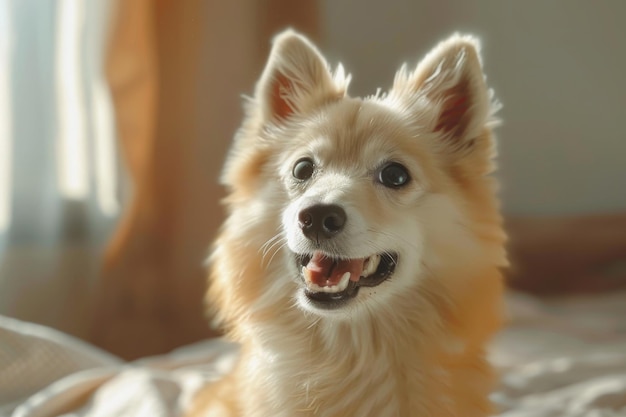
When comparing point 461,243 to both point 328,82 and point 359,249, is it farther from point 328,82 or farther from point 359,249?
point 328,82

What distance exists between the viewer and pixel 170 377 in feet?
5.66

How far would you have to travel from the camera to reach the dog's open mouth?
1.08 metres

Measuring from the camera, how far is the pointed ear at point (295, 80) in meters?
1.32

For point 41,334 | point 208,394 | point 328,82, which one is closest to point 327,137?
point 328,82

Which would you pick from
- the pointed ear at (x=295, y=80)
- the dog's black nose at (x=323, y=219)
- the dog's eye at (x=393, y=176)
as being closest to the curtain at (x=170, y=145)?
the pointed ear at (x=295, y=80)

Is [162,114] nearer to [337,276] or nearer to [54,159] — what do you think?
[54,159]

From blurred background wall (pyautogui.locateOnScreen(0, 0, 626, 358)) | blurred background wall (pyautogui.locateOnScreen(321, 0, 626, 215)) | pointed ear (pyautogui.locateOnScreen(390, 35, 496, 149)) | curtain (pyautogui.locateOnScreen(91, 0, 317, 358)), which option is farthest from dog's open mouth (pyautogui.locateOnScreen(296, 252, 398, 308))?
blurred background wall (pyautogui.locateOnScreen(321, 0, 626, 215))

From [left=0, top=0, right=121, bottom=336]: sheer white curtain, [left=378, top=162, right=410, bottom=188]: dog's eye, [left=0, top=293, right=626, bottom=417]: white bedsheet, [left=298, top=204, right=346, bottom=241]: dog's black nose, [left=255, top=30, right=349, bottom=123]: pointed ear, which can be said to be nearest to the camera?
[left=298, top=204, right=346, bottom=241]: dog's black nose

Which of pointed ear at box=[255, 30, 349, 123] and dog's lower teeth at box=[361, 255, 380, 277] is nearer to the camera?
dog's lower teeth at box=[361, 255, 380, 277]

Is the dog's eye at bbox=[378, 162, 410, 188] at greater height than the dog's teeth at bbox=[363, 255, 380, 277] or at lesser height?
greater

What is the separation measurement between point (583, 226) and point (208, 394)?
1752 mm

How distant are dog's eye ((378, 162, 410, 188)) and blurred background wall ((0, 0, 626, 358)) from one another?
79 cm

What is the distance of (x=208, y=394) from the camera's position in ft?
4.46

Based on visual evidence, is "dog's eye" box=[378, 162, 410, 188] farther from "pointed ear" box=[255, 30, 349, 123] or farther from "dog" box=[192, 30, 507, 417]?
"pointed ear" box=[255, 30, 349, 123]
